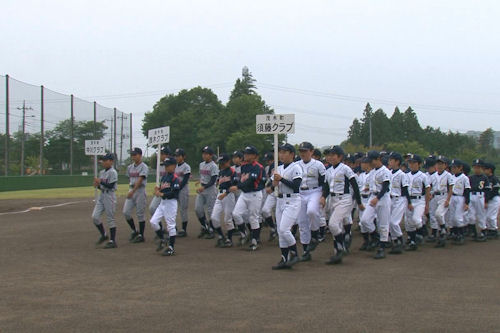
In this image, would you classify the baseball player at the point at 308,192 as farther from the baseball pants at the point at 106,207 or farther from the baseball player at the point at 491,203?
the baseball player at the point at 491,203

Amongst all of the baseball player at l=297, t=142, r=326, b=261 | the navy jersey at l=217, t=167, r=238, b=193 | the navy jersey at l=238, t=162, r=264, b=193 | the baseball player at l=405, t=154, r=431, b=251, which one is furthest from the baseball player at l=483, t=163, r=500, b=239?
the navy jersey at l=217, t=167, r=238, b=193

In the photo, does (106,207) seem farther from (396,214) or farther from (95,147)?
(396,214)

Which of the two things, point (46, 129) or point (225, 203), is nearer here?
point (225, 203)

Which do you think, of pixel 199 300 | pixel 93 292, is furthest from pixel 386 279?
pixel 93 292

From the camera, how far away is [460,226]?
11.0 metres

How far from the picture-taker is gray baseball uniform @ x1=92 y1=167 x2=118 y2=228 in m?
10.1

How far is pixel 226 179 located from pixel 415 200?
13.7 ft

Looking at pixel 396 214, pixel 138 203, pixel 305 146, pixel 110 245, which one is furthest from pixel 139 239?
pixel 396 214

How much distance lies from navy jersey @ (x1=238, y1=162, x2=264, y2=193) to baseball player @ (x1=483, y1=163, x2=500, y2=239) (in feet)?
20.2

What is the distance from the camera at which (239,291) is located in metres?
6.19

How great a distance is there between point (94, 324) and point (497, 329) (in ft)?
13.2

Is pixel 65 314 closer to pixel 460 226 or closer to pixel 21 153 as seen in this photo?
pixel 460 226

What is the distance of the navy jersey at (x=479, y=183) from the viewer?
11.9 metres

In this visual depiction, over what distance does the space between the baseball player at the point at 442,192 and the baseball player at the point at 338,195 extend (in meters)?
3.29
